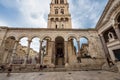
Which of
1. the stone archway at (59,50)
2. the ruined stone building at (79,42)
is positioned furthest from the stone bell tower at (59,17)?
the ruined stone building at (79,42)

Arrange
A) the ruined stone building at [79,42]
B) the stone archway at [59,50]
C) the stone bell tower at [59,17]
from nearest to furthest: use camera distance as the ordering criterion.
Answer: the ruined stone building at [79,42]
the stone archway at [59,50]
the stone bell tower at [59,17]

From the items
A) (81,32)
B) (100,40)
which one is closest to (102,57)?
(100,40)

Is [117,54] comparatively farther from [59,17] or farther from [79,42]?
[59,17]

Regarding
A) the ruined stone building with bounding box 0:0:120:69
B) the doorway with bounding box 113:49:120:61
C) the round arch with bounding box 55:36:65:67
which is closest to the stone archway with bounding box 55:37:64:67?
the round arch with bounding box 55:36:65:67

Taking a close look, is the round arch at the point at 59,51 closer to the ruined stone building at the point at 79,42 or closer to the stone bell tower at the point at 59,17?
the ruined stone building at the point at 79,42

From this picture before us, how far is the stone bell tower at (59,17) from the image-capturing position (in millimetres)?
23906

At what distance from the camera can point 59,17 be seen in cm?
2458

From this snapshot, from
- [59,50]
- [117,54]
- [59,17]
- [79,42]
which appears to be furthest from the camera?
[59,17]

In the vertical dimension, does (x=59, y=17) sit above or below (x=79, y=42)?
above

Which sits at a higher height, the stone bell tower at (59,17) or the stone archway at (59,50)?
the stone bell tower at (59,17)

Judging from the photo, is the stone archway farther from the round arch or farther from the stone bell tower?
the stone bell tower

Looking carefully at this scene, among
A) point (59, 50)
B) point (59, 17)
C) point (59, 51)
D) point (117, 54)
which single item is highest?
point (59, 17)

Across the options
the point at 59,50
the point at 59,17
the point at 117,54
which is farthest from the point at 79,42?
the point at 59,17

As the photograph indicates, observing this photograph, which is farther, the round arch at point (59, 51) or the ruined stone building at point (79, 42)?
the round arch at point (59, 51)
